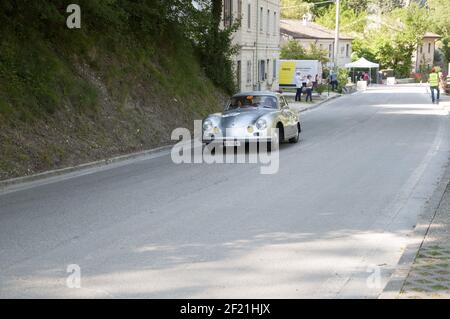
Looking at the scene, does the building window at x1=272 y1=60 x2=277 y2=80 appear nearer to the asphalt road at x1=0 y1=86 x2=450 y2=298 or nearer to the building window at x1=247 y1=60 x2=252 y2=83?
the building window at x1=247 y1=60 x2=252 y2=83

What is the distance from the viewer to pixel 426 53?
9881 centimetres

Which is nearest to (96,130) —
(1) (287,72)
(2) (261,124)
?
(2) (261,124)

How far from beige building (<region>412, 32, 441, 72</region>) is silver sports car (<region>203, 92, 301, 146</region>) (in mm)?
80110

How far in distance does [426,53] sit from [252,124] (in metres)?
88.8

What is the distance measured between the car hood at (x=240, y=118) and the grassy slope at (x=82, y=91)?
2.38 metres

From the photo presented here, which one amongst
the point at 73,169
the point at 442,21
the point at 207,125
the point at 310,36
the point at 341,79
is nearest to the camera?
the point at 73,169

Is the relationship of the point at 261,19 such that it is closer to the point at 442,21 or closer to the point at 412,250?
the point at 412,250

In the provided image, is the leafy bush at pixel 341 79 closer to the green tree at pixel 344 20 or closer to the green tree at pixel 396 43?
the green tree at pixel 396 43

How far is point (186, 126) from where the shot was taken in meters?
21.2

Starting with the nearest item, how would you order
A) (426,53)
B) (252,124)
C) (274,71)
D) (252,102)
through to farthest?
(252,124) < (252,102) < (274,71) < (426,53)

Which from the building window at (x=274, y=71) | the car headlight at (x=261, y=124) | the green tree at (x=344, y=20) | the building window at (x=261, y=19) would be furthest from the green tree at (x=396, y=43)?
the car headlight at (x=261, y=124)

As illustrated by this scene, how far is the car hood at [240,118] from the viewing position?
53.6 feet

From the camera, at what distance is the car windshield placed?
58.4ft
